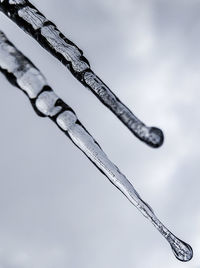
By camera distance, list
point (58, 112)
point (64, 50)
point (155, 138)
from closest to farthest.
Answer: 1. point (155, 138)
2. point (58, 112)
3. point (64, 50)

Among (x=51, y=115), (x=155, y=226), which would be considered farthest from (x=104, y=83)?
(x=155, y=226)

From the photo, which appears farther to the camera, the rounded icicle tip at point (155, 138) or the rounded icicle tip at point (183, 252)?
the rounded icicle tip at point (183, 252)

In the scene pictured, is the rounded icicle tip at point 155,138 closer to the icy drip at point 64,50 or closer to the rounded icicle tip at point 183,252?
the icy drip at point 64,50

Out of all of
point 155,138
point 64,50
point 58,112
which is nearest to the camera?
point 155,138

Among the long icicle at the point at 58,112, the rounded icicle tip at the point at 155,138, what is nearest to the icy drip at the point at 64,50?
the rounded icicle tip at the point at 155,138

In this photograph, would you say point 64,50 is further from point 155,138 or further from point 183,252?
point 183,252

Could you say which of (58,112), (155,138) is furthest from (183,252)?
Result: (58,112)

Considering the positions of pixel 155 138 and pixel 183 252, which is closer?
pixel 155 138
